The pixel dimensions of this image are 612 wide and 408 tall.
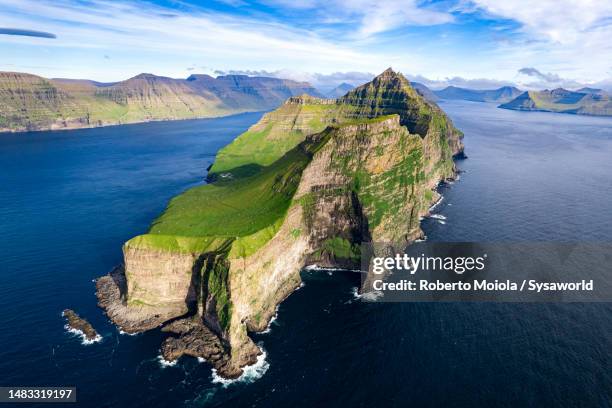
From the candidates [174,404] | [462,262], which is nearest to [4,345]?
[174,404]

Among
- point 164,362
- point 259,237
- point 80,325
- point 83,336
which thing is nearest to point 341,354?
point 259,237

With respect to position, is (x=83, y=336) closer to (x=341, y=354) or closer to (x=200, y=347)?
(x=200, y=347)

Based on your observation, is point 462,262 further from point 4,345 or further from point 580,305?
point 4,345

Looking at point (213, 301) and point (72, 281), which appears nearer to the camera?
point (213, 301)

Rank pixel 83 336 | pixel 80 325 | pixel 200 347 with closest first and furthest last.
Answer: pixel 200 347 → pixel 83 336 → pixel 80 325

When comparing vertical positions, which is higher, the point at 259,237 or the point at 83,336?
the point at 259,237

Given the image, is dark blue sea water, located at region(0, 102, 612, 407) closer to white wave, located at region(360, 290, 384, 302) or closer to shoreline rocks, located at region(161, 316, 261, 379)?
shoreline rocks, located at region(161, 316, 261, 379)
